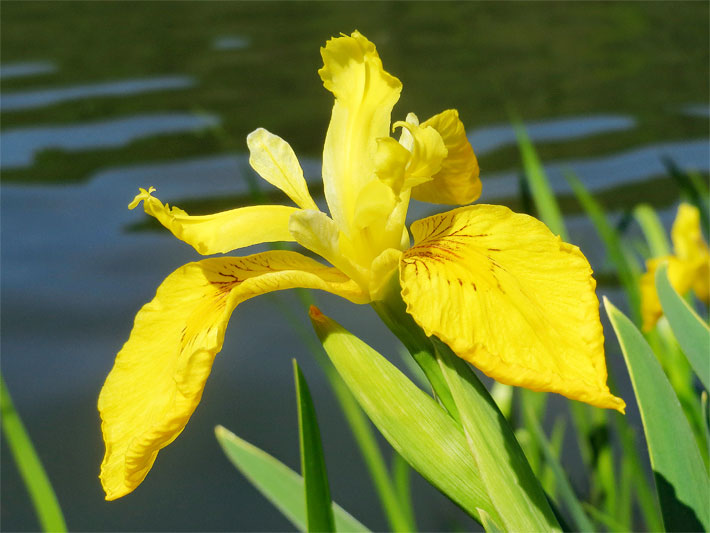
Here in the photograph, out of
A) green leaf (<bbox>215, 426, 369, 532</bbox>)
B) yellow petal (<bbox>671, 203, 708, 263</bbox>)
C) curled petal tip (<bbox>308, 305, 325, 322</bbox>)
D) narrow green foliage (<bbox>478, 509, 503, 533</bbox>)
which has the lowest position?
green leaf (<bbox>215, 426, 369, 532</bbox>)

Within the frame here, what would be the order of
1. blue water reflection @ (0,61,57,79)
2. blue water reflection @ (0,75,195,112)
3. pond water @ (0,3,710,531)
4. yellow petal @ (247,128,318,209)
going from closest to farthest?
yellow petal @ (247,128,318,209), pond water @ (0,3,710,531), blue water reflection @ (0,75,195,112), blue water reflection @ (0,61,57,79)

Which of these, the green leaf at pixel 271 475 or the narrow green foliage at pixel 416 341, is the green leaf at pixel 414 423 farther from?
the green leaf at pixel 271 475

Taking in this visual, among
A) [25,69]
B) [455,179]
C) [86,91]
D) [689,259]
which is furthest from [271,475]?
[25,69]

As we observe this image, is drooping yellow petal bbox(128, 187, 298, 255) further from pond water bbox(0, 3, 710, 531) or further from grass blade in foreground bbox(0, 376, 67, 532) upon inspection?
pond water bbox(0, 3, 710, 531)

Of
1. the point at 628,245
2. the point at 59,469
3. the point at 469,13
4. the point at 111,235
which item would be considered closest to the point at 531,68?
the point at 469,13

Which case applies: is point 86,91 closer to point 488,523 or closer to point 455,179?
point 455,179

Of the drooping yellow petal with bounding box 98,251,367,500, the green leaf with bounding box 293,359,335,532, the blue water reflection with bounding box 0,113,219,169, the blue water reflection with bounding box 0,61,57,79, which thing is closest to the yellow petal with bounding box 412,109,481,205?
the drooping yellow petal with bounding box 98,251,367,500
